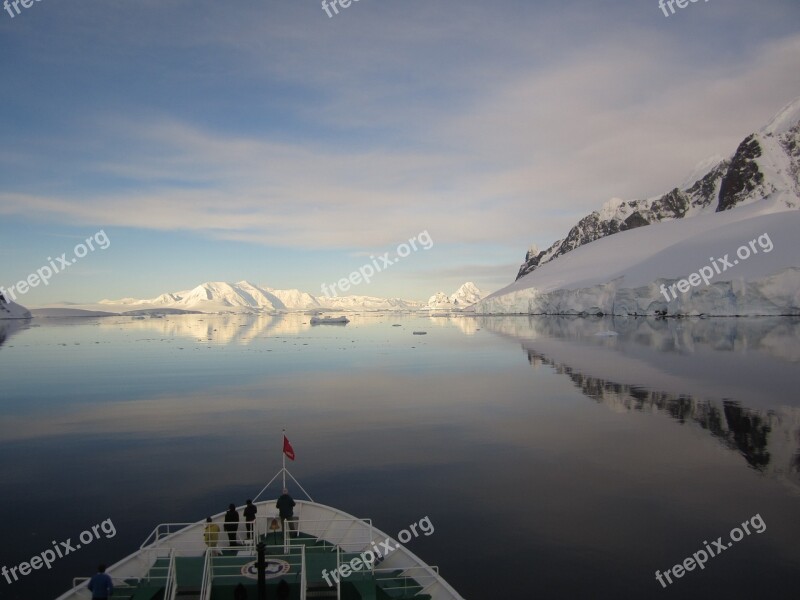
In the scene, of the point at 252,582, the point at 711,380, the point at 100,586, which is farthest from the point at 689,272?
the point at 100,586

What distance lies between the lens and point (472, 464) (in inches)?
881

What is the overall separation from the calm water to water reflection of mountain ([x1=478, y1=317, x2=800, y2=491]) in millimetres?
211

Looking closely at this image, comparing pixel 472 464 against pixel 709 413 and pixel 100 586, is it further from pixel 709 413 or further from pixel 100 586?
pixel 709 413

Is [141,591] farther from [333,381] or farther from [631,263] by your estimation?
[631,263]

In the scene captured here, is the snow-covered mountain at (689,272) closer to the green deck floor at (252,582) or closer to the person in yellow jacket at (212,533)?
the green deck floor at (252,582)

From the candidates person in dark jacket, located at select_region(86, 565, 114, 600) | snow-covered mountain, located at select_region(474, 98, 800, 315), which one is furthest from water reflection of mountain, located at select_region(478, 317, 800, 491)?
snow-covered mountain, located at select_region(474, 98, 800, 315)

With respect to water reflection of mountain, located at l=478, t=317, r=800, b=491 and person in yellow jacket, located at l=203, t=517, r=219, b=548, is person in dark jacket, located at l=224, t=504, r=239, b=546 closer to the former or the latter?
person in yellow jacket, located at l=203, t=517, r=219, b=548

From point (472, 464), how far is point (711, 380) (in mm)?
27704

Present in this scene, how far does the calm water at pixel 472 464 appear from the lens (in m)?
14.3

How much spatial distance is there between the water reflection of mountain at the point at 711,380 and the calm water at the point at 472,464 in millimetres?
211

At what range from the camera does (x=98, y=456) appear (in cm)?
2430

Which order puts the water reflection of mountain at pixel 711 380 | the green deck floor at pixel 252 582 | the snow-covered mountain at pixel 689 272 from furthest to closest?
the snow-covered mountain at pixel 689 272 < the water reflection of mountain at pixel 711 380 < the green deck floor at pixel 252 582

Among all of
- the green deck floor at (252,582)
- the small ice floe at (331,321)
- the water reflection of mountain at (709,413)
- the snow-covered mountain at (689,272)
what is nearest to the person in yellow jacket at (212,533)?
the green deck floor at (252,582)

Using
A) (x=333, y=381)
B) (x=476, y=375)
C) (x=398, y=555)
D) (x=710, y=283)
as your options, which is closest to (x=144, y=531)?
(x=398, y=555)
